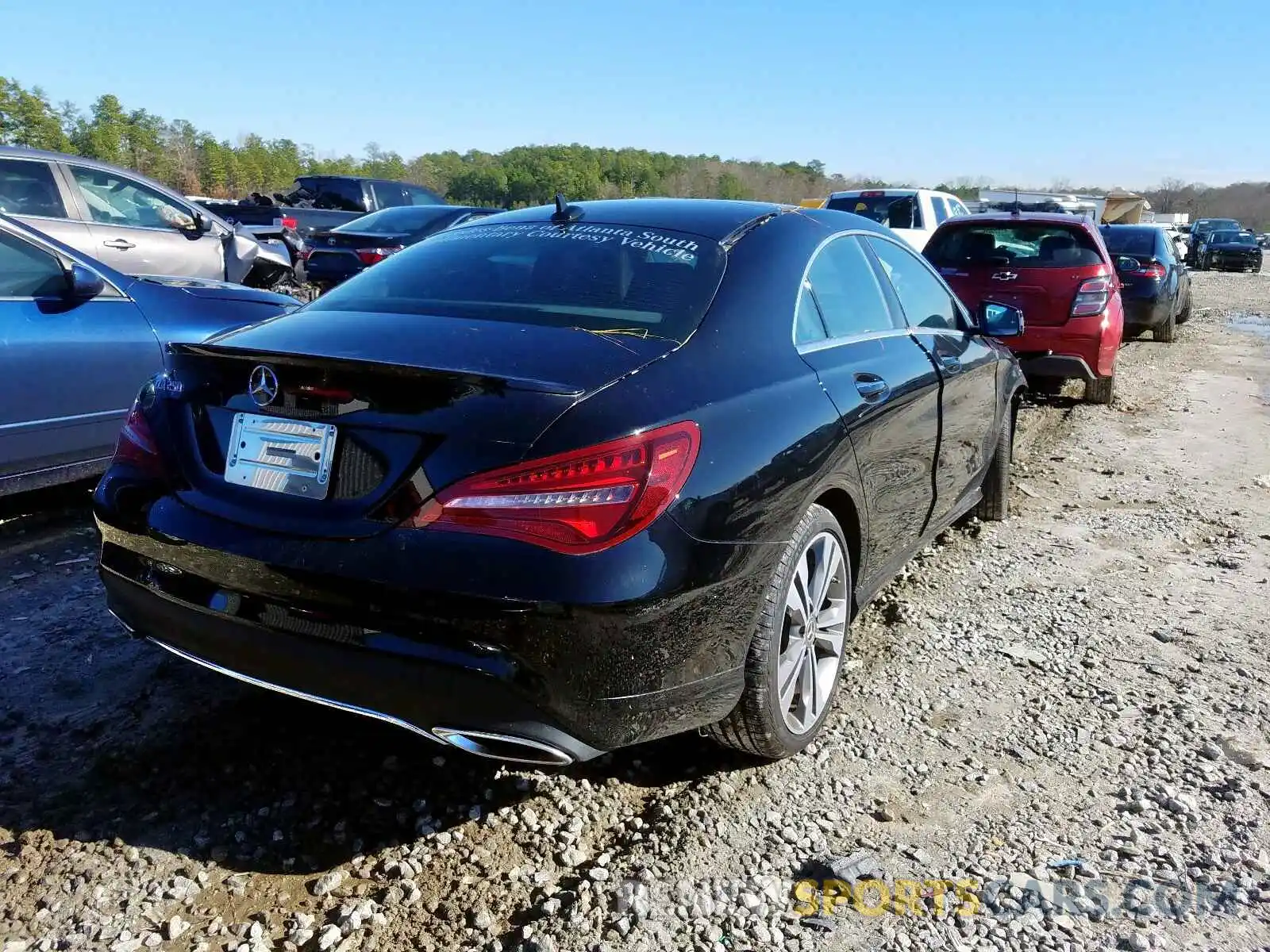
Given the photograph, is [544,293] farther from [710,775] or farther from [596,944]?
[596,944]

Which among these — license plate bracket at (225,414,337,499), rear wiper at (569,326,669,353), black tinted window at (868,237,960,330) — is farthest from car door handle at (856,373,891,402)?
license plate bracket at (225,414,337,499)

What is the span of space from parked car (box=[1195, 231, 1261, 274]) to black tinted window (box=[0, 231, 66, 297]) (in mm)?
41295

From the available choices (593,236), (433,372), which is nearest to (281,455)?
(433,372)

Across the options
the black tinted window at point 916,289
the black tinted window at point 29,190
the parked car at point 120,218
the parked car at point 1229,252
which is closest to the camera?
the black tinted window at point 916,289

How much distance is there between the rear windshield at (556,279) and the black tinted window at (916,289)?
48.2 inches

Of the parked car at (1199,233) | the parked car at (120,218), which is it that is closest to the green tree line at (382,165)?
the parked car at (1199,233)

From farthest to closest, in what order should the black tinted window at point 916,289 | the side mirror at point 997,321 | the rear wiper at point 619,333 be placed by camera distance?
the side mirror at point 997,321, the black tinted window at point 916,289, the rear wiper at point 619,333

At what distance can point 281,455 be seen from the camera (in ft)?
7.45

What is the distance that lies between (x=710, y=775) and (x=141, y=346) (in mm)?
3607

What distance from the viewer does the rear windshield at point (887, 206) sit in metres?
15.0

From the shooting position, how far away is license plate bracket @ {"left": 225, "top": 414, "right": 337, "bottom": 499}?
2.21 metres

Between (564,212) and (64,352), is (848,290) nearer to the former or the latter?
(564,212)

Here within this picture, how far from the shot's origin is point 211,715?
2.93 metres

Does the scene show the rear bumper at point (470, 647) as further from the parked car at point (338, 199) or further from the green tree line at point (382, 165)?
the green tree line at point (382, 165)
